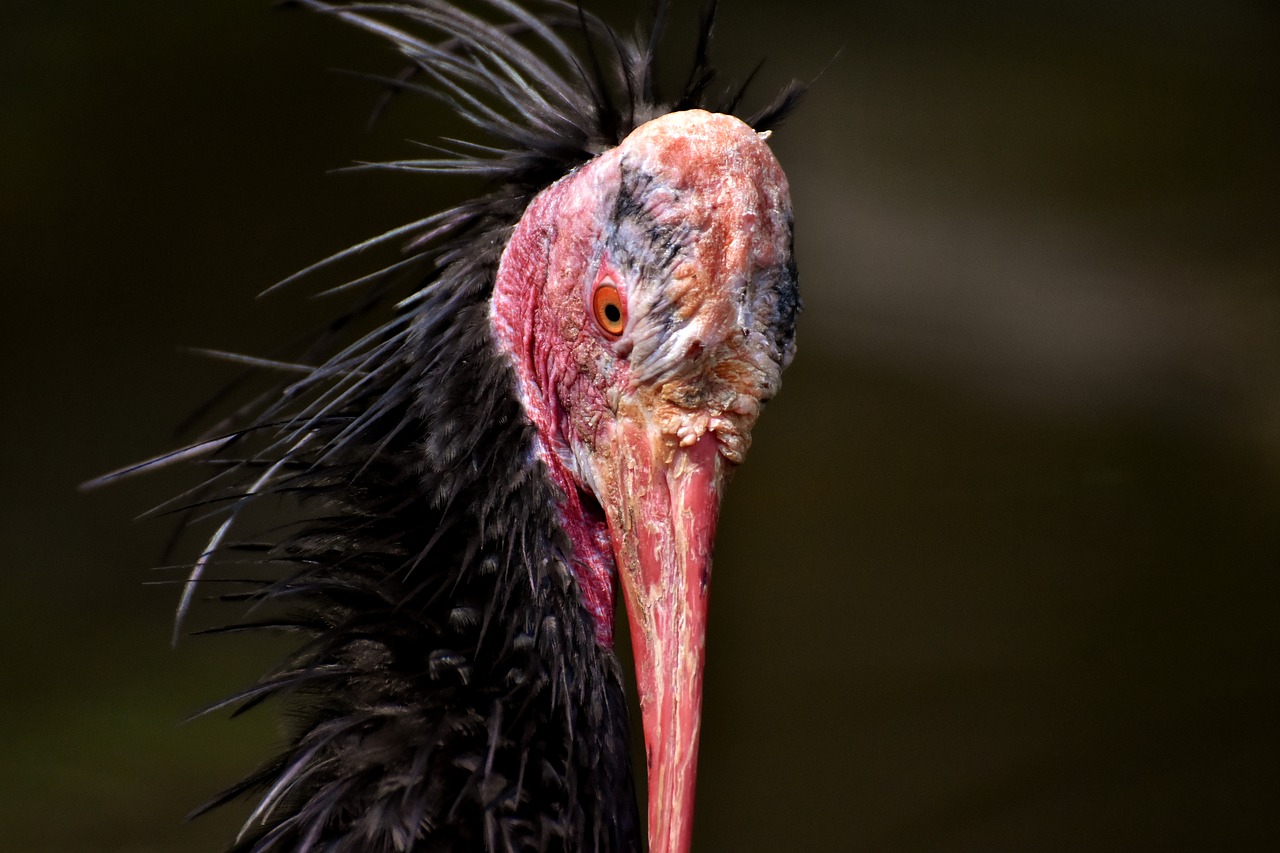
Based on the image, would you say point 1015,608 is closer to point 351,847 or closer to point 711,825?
point 711,825

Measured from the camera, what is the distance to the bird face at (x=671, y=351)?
1.47 metres

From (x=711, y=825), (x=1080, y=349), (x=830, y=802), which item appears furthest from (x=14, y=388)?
(x=1080, y=349)

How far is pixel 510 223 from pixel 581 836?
843 millimetres

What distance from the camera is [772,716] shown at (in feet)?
13.5

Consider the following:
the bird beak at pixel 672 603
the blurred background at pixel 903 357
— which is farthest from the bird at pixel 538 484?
the blurred background at pixel 903 357

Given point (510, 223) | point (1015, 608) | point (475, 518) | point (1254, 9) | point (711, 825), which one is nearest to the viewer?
→ point (475, 518)

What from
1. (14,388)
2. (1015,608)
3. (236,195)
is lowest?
(1015,608)

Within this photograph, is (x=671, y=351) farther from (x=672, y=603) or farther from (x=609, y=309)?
(x=672, y=603)

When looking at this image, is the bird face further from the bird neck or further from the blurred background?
the blurred background

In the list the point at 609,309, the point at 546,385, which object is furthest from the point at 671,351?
the point at 546,385

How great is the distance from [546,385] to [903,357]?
2.89m

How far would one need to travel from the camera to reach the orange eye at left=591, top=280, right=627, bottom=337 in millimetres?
1534

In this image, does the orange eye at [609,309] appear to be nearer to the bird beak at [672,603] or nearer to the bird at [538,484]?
the bird at [538,484]

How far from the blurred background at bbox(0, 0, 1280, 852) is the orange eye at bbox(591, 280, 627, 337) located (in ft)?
9.00
